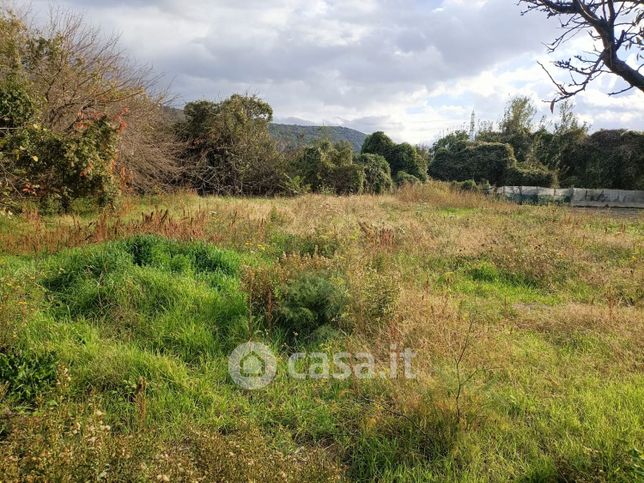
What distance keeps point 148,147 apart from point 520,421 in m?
13.9

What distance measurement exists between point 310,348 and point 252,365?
0.59 metres

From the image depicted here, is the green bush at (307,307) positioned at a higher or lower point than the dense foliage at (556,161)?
lower

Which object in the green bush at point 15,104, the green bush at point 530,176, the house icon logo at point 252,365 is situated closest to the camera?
the house icon logo at point 252,365

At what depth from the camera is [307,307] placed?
440 cm

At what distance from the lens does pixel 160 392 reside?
3287 millimetres

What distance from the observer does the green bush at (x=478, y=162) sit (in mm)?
23438

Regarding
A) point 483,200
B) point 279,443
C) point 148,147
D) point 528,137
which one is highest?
point 528,137

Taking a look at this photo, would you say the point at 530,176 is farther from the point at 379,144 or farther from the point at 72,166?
the point at 72,166

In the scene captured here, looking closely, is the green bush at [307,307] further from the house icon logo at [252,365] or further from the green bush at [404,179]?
the green bush at [404,179]

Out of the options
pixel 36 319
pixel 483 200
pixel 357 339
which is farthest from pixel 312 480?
pixel 483 200

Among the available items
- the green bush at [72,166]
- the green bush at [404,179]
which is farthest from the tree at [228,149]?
the green bush at [72,166]

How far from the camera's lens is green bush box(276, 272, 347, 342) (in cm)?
429

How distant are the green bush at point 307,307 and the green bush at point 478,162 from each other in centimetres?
2062

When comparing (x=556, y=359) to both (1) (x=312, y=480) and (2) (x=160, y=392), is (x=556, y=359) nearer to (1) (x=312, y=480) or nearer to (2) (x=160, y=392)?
(1) (x=312, y=480)
